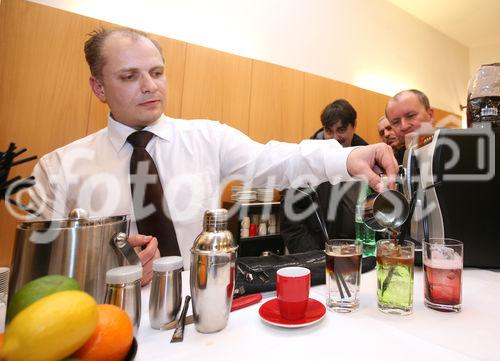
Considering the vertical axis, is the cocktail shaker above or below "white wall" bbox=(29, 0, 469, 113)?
Result: below

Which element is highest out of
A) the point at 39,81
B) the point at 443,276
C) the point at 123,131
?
the point at 39,81

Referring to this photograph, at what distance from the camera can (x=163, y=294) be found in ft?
1.78

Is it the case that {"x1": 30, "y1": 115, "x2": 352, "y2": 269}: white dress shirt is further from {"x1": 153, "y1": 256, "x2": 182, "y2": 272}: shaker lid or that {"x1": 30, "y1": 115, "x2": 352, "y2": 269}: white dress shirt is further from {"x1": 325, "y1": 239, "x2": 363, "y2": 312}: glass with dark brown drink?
{"x1": 153, "y1": 256, "x2": 182, "y2": 272}: shaker lid

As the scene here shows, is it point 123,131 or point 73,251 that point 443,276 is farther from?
point 123,131

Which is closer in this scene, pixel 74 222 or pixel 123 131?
pixel 74 222

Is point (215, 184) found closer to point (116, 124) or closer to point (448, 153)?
point (116, 124)

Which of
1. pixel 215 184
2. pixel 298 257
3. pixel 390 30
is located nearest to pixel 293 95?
pixel 215 184

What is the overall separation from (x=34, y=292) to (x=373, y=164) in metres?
0.84

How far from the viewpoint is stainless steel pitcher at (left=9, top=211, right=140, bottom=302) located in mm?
463

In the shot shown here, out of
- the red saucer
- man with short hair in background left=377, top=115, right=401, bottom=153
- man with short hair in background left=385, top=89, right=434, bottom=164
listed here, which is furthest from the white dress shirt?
man with short hair in background left=377, top=115, right=401, bottom=153

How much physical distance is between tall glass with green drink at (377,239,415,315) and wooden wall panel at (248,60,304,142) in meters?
1.95

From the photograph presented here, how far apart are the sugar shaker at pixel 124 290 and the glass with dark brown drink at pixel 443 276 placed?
59 centimetres

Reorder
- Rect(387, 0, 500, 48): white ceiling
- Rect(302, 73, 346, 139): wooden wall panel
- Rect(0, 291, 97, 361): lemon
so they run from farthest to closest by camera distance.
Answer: Rect(387, 0, 500, 48): white ceiling
Rect(302, 73, 346, 139): wooden wall panel
Rect(0, 291, 97, 361): lemon

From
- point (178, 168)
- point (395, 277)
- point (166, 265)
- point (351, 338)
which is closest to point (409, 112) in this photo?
point (178, 168)
